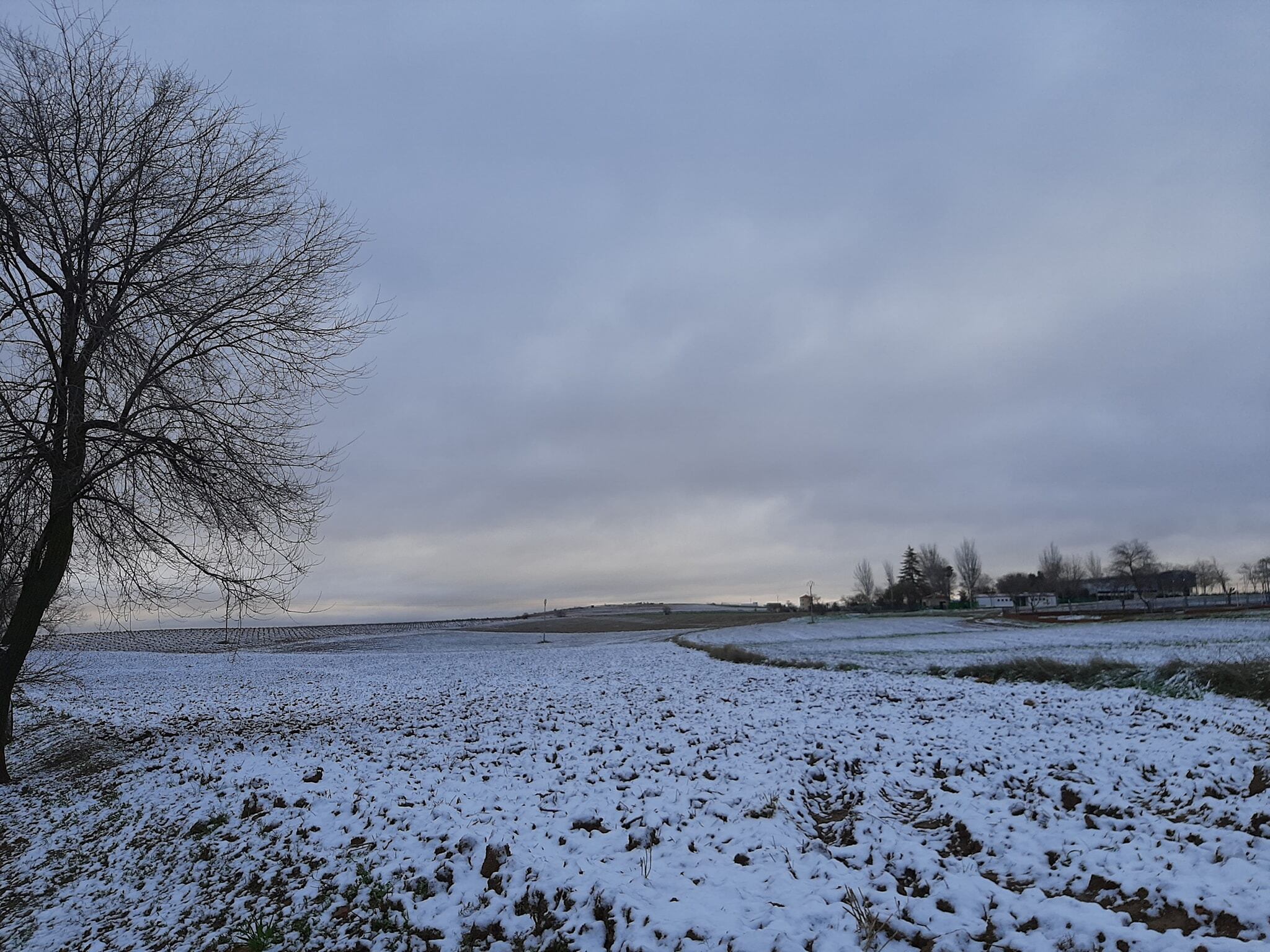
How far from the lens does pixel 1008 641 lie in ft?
121

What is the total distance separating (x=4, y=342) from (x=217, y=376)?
2.80 metres

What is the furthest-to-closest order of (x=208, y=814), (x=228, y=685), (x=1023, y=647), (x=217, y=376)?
(x=1023, y=647) → (x=228, y=685) → (x=217, y=376) → (x=208, y=814)

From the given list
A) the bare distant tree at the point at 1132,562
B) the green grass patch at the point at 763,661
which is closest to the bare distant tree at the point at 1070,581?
the bare distant tree at the point at 1132,562

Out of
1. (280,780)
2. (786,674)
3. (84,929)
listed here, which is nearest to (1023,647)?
(786,674)

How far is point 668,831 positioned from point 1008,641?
36.8 metres

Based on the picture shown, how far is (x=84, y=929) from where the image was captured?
6.60 meters

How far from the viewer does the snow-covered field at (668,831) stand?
5297 mm

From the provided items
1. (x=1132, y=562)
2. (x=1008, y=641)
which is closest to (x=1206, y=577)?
(x=1132, y=562)

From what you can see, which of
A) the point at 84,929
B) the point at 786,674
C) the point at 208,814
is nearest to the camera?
the point at 84,929

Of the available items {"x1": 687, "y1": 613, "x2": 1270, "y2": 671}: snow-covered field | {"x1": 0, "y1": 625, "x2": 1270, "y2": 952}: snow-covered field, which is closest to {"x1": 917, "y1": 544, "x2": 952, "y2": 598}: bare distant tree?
{"x1": 687, "y1": 613, "x2": 1270, "y2": 671}: snow-covered field

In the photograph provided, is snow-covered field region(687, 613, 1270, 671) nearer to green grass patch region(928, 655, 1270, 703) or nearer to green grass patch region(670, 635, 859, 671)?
green grass patch region(670, 635, 859, 671)

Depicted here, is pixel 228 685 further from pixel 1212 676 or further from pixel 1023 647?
pixel 1023 647

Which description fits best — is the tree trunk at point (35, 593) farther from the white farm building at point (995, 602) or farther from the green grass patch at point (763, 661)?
the white farm building at point (995, 602)

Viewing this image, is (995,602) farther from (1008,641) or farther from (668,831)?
(668,831)
